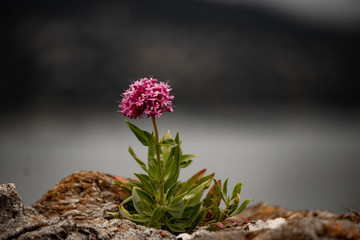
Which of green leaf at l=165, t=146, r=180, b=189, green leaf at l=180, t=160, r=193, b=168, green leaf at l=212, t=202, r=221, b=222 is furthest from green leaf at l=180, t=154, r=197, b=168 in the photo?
green leaf at l=212, t=202, r=221, b=222

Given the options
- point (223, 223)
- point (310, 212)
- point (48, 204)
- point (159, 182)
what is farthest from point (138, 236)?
point (310, 212)

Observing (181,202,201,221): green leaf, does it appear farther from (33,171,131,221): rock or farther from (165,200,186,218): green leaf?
(33,171,131,221): rock

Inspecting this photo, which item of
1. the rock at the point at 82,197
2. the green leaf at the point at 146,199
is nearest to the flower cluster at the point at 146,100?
the green leaf at the point at 146,199

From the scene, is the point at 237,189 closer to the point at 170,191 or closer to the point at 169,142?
the point at 170,191

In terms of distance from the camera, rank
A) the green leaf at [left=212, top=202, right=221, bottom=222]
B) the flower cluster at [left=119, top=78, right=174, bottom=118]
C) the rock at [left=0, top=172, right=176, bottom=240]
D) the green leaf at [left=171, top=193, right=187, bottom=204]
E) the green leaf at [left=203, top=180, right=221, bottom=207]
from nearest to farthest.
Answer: the rock at [left=0, top=172, right=176, bottom=240] → the flower cluster at [left=119, top=78, right=174, bottom=118] → the green leaf at [left=171, top=193, right=187, bottom=204] → the green leaf at [left=212, top=202, right=221, bottom=222] → the green leaf at [left=203, top=180, right=221, bottom=207]

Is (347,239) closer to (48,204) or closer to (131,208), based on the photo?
(131,208)

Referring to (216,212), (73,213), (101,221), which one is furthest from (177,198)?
(73,213)

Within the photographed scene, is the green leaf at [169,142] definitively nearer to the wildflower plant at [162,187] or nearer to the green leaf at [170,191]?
the wildflower plant at [162,187]
